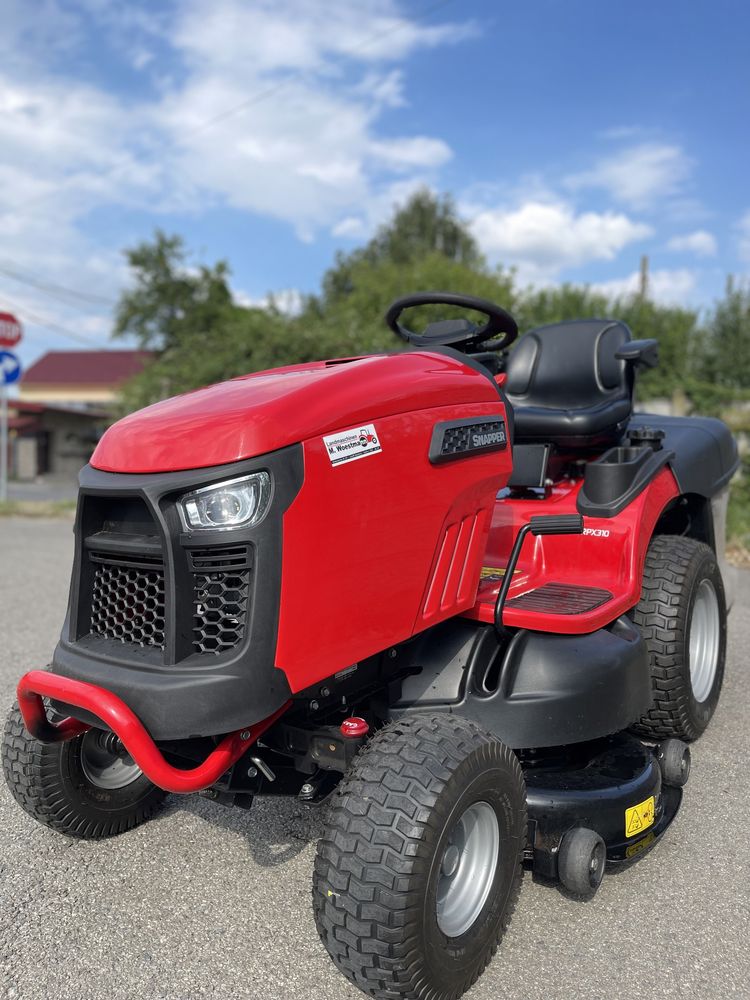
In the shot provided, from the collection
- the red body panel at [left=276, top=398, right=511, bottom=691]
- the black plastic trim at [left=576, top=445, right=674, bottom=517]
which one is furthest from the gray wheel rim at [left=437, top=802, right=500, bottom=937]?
the black plastic trim at [left=576, top=445, right=674, bottom=517]

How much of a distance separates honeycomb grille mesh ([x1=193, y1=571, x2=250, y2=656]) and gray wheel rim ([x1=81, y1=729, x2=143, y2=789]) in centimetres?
79

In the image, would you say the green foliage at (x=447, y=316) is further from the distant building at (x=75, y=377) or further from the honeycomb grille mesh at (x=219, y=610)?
the distant building at (x=75, y=377)

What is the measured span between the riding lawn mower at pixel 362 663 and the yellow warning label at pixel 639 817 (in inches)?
0.4

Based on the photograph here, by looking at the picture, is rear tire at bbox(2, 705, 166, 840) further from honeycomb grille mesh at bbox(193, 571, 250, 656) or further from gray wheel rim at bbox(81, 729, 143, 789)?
honeycomb grille mesh at bbox(193, 571, 250, 656)

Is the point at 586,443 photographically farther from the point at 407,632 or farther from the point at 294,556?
the point at 294,556

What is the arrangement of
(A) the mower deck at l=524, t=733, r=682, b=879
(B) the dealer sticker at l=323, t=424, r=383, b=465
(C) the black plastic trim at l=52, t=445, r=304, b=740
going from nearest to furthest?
(C) the black plastic trim at l=52, t=445, r=304, b=740
(B) the dealer sticker at l=323, t=424, r=383, b=465
(A) the mower deck at l=524, t=733, r=682, b=879

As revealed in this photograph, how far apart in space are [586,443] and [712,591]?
0.81 metres

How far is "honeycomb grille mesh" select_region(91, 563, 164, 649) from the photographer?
1.80 metres

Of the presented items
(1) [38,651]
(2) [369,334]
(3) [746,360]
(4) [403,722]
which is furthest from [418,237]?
(4) [403,722]

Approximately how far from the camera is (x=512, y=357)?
3770 millimetres

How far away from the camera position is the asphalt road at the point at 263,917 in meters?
1.87

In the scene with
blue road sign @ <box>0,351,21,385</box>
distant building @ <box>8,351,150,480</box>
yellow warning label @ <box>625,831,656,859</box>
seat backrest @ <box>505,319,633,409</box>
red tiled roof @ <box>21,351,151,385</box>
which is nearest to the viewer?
yellow warning label @ <box>625,831,656,859</box>

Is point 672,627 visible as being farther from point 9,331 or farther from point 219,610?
point 9,331

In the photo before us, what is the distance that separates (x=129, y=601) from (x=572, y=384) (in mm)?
A: 2337
